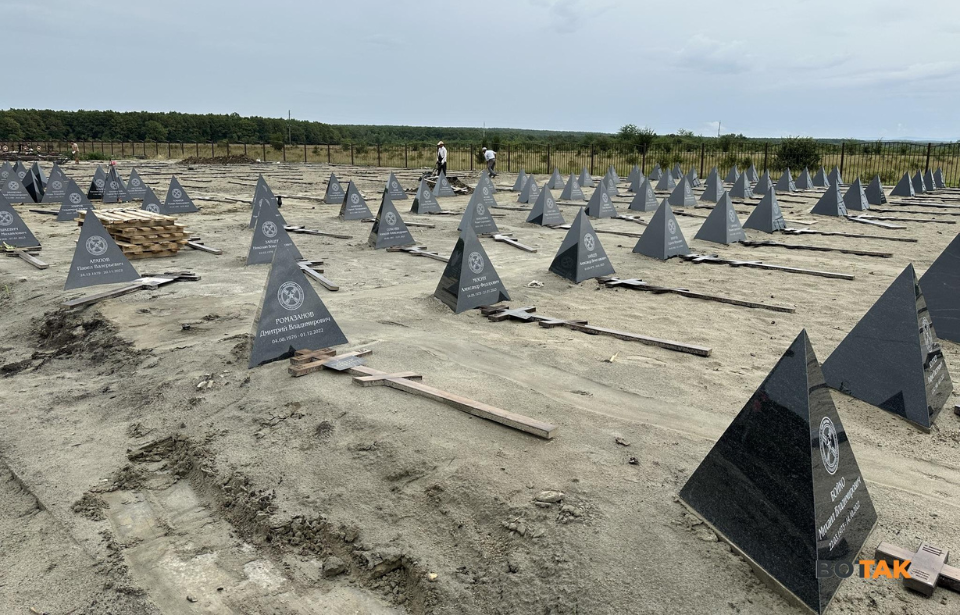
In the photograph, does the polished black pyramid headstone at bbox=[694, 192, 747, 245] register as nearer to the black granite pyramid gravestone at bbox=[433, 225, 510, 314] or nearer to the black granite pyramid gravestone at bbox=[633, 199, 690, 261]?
the black granite pyramid gravestone at bbox=[633, 199, 690, 261]

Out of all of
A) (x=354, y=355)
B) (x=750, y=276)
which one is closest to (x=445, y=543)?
(x=354, y=355)

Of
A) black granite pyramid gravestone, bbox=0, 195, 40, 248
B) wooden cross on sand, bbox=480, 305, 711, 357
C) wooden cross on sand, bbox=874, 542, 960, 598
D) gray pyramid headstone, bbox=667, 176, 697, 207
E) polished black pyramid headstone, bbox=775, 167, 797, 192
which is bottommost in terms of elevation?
wooden cross on sand, bbox=874, 542, 960, 598

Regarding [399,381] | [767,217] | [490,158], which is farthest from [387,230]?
[490,158]

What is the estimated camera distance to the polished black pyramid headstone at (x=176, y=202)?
58.5ft

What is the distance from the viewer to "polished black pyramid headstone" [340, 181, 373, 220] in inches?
656

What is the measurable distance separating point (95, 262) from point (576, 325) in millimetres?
7000

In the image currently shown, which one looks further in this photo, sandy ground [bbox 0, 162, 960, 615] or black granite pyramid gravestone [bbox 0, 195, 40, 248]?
black granite pyramid gravestone [bbox 0, 195, 40, 248]

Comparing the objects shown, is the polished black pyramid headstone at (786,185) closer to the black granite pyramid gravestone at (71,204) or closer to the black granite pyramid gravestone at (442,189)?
the black granite pyramid gravestone at (442,189)

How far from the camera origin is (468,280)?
8.00 metres

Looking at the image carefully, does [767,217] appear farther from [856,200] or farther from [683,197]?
[856,200]

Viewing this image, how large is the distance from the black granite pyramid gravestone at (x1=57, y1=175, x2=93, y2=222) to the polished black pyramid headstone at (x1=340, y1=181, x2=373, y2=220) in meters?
6.57

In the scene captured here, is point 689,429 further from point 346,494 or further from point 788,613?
point 346,494

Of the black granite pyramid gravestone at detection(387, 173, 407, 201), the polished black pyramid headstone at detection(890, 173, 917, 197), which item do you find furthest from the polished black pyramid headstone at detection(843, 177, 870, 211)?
the black granite pyramid gravestone at detection(387, 173, 407, 201)

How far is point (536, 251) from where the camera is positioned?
12.5 metres
